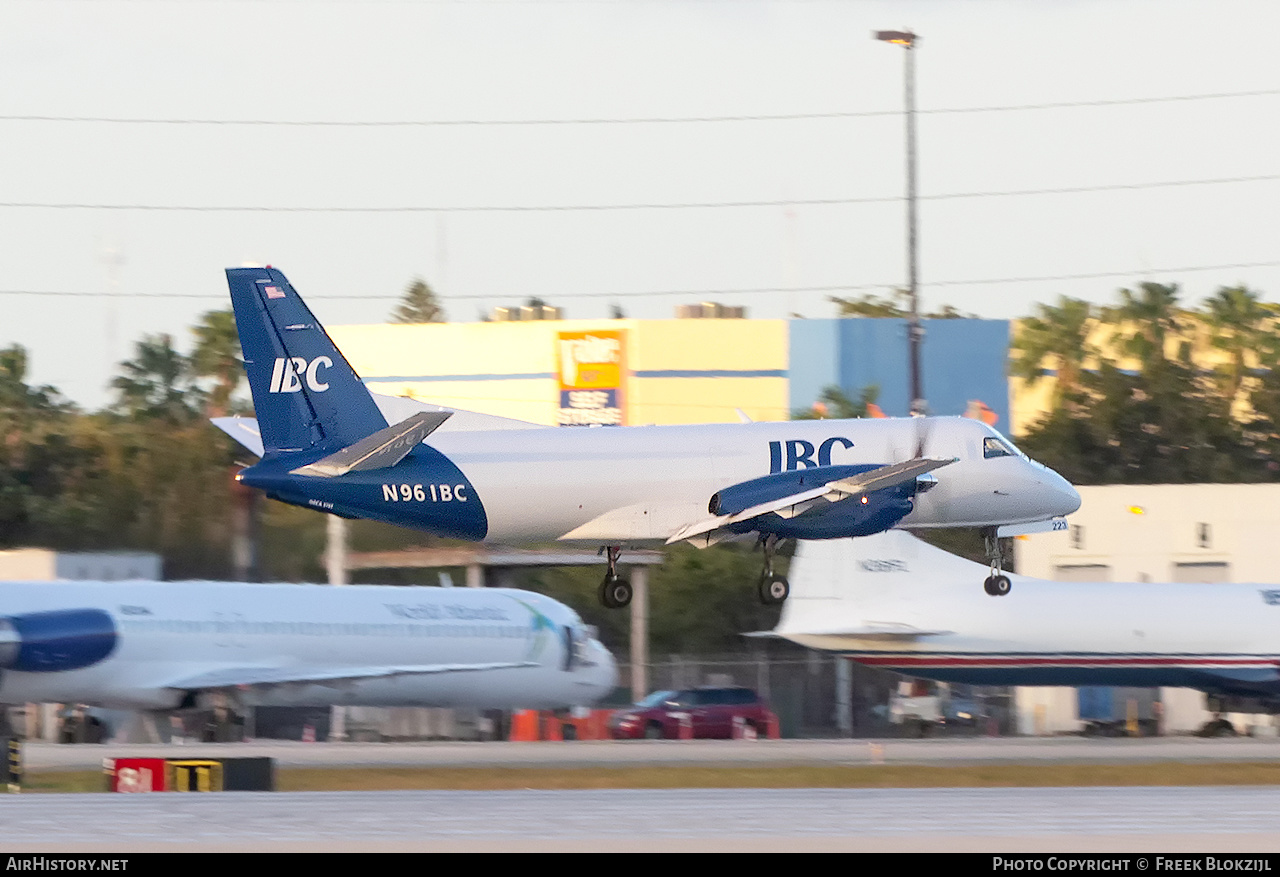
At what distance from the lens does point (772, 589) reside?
39625 millimetres

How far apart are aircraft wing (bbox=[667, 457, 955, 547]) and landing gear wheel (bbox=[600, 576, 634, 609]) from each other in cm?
129

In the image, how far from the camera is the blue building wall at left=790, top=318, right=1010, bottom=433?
Answer: 134 metres

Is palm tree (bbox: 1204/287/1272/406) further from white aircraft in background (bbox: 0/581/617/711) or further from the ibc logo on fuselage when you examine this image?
the ibc logo on fuselage

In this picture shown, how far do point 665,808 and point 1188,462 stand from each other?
68658 mm

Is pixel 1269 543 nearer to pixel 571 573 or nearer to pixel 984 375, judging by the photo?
pixel 571 573

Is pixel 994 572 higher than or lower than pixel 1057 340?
lower

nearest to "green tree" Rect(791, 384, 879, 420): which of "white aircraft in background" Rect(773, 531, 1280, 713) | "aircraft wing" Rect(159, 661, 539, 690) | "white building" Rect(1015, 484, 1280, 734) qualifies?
"white building" Rect(1015, 484, 1280, 734)

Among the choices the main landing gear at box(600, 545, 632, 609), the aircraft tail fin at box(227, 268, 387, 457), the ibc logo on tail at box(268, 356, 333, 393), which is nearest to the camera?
the main landing gear at box(600, 545, 632, 609)

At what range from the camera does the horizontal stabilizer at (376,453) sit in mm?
37688

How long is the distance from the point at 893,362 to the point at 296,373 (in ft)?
317

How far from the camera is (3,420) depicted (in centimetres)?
9819

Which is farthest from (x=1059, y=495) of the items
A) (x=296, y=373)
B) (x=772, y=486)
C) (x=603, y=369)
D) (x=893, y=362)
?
(x=603, y=369)

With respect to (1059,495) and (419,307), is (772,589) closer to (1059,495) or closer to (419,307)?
(1059,495)
